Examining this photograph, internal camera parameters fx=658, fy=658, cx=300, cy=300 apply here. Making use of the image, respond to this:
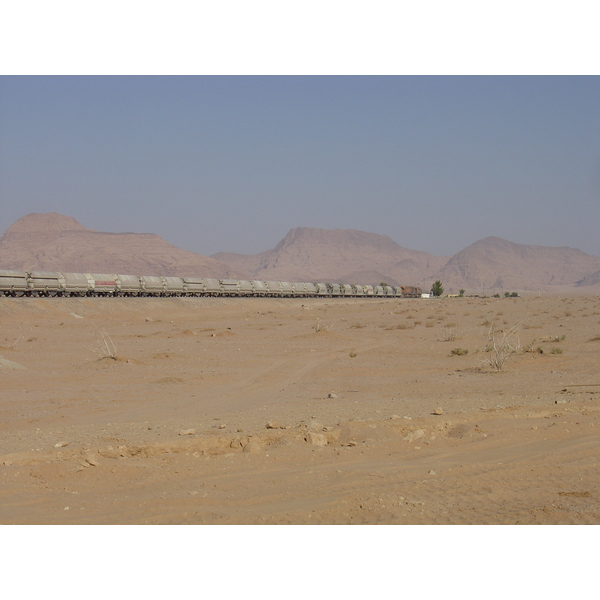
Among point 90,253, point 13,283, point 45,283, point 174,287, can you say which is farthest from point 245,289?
point 90,253

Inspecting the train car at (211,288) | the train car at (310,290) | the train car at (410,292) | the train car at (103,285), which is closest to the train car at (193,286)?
the train car at (211,288)

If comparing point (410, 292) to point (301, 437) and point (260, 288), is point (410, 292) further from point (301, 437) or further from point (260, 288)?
point (301, 437)

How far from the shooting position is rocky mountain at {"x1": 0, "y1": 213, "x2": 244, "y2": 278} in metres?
160

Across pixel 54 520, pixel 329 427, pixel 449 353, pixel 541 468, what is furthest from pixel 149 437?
pixel 449 353

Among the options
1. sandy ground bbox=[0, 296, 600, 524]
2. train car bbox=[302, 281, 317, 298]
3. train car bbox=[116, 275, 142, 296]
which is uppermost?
train car bbox=[302, 281, 317, 298]

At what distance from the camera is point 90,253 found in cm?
16775

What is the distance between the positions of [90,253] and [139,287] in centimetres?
12696

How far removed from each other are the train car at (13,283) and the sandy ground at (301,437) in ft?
74.6

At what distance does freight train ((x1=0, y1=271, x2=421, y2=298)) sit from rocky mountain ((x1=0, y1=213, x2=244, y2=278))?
94583 millimetres

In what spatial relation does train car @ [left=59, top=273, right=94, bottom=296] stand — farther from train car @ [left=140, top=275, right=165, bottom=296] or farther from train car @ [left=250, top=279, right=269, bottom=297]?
train car @ [left=250, top=279, right=269, bottom=297]

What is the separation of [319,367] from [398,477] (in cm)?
913

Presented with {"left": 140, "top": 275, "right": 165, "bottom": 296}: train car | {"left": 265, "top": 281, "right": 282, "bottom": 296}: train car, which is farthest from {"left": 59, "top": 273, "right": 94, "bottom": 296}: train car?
{"left": 265, "top": 281, "right": 282, "bottom": 296}: train car

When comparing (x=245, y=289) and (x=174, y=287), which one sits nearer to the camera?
(x=174, y=287)

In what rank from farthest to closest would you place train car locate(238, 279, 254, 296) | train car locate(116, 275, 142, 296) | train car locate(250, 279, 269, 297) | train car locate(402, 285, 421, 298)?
train car locate(402, 285, 421, 298) < train car locate(250, 279, 269, 297) < train car locate(238, 279, 254, 296) < train car locate(116, 275, 142, 296)
